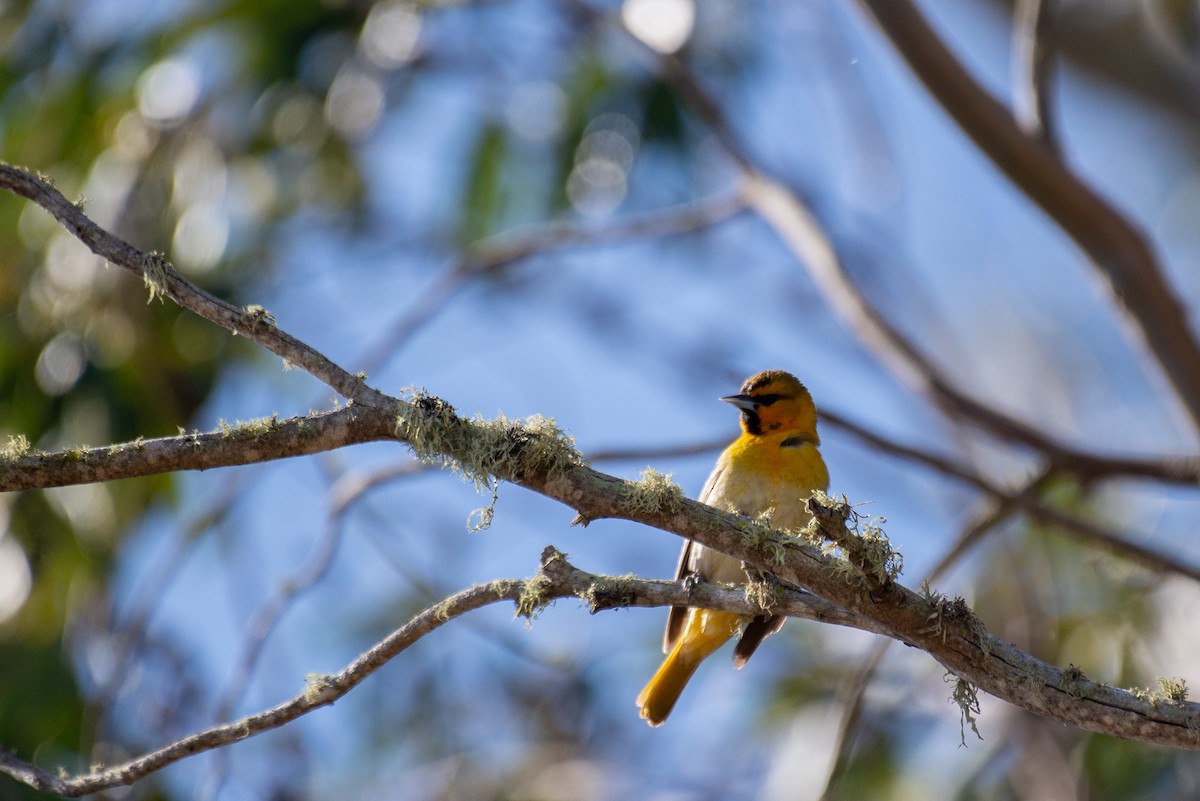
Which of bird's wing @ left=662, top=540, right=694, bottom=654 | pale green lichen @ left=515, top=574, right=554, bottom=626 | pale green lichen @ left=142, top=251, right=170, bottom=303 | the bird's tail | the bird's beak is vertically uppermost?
the bird's beak

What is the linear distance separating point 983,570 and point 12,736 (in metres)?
5.63

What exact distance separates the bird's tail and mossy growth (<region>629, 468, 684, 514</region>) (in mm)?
1884

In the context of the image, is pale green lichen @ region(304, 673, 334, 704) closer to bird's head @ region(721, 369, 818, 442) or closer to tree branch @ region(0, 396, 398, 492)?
tree branch @ region(0, 396, 398, 492)

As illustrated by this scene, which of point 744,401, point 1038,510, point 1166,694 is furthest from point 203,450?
point 1038,510

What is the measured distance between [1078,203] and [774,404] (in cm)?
153

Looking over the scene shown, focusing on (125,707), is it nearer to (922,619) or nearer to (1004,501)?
(1004,501)

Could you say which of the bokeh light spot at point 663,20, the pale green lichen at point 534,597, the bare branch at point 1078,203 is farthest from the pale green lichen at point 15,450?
the bokeh light spot at point 663,20

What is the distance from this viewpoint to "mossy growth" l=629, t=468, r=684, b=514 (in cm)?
235

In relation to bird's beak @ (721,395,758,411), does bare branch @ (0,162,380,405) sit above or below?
below

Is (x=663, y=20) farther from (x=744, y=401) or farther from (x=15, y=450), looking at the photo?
(x=15, y=450)

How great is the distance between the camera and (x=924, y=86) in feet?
16.6

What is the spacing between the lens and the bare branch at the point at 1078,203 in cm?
489

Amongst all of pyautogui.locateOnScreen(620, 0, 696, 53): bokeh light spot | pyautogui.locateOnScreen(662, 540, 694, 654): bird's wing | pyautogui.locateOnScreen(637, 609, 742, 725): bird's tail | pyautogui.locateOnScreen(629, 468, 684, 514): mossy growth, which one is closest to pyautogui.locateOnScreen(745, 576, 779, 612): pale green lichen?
pyautogui.locateOnScreen(629, 468, 684, 514): mossy growth

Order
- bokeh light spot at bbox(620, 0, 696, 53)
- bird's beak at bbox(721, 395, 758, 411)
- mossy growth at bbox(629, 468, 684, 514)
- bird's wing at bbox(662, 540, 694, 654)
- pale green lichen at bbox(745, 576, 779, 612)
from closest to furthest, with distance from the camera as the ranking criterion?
mossy growth at bbox(629, 468, 684, 514) < pale green lichen at bbox(745, 576, 779, 612) < bird's wing at bbox(662, 540, 694, 654) < bird's beak at bbox(721, 395, 758, 411) < bokeh light spot at bbox(620, 0, 696, 53)
